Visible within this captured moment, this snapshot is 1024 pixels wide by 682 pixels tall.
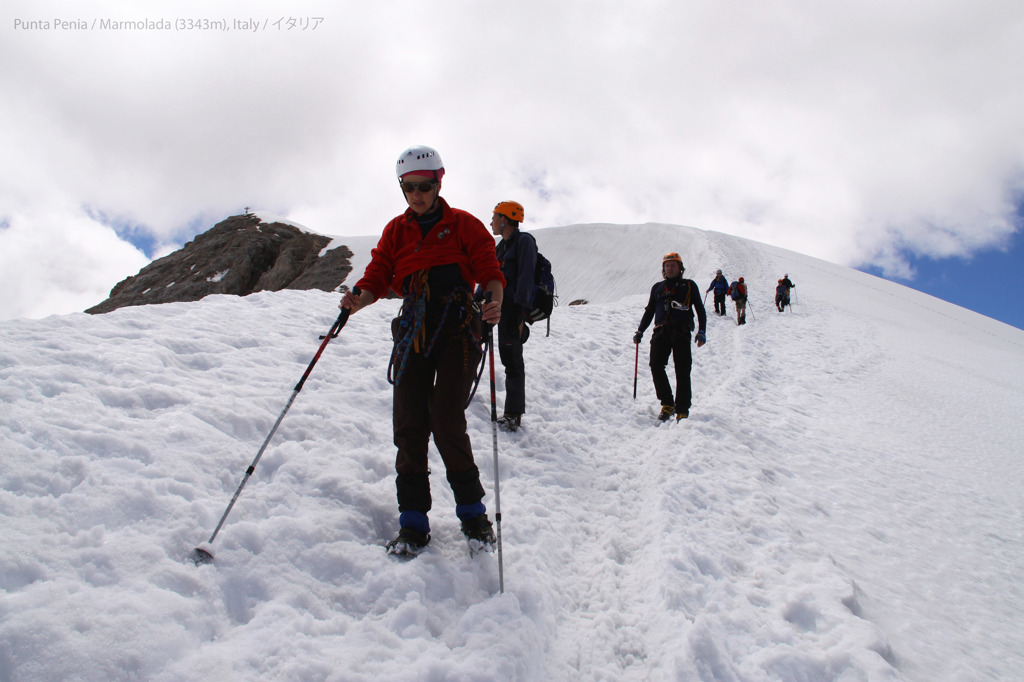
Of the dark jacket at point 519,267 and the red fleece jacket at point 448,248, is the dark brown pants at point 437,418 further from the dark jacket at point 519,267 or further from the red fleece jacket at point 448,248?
the dark jacket at point 519,267

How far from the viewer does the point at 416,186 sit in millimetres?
3346

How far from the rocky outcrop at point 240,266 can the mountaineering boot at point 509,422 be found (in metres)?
41.4

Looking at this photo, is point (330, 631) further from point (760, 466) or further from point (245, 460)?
point (760, 466)

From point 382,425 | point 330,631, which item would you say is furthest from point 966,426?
point 330,631

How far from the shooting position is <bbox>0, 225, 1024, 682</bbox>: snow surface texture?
243 cm

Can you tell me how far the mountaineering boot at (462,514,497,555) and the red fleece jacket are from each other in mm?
1485

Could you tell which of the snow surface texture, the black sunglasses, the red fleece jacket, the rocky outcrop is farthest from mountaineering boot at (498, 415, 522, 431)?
the rocky outcrop

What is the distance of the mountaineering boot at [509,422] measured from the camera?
570 centimetres

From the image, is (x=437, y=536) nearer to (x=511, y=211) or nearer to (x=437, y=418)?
(x=437, y=418)

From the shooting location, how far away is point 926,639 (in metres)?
3.15

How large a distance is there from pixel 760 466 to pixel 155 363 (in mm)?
5741

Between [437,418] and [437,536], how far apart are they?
33.2 inches

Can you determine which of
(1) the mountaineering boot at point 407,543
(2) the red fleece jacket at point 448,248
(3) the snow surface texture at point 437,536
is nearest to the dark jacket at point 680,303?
(3) the snow surface texture at point 437,536

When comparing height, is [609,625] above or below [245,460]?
below
